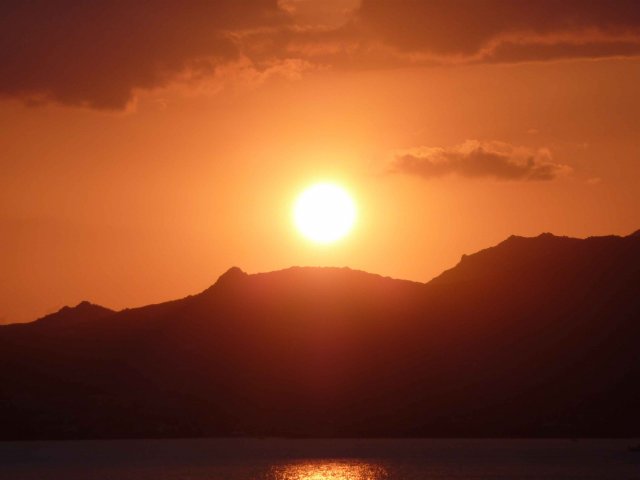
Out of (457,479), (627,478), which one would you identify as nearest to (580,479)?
(627,478)

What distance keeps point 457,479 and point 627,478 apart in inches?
1037

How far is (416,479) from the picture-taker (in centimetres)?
19925

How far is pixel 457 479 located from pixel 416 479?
21.3 feet

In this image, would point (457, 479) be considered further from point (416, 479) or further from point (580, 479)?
point (580, 479)

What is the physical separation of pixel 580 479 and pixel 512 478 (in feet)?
35.7

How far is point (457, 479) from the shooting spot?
652ft

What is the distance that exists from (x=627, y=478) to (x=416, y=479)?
3282 centimetres

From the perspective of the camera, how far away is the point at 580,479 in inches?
7687

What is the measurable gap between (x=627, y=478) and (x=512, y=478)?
1787cm

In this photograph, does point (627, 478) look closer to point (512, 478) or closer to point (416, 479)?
point (512, 478)

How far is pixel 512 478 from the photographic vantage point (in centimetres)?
19962

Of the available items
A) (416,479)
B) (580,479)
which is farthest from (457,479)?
(580,479)

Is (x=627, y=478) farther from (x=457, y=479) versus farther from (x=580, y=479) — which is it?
(x=457, y=479)
